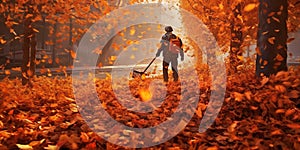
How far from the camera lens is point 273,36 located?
20.1 ft

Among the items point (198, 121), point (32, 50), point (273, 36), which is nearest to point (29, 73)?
point (32, 50)

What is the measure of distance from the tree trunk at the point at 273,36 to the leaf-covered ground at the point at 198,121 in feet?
1.06

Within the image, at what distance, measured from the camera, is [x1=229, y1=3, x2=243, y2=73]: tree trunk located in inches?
441

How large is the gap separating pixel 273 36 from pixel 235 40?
17.7ft

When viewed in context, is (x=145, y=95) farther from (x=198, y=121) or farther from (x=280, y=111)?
(x=280, y=111)

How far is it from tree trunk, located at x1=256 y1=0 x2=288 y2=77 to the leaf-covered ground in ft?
1.06

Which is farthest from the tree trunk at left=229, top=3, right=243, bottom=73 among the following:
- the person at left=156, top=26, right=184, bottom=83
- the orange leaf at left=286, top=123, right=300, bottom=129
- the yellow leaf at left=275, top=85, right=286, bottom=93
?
the orange leaf at left=286, top=123, right=300, bottom=129

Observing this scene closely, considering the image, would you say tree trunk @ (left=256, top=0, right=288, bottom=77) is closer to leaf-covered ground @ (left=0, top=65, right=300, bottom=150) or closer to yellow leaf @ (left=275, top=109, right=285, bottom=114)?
leaf-covered ground @ (left=0, top=65, right=300, bottom=150)

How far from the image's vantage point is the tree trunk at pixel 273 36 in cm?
608

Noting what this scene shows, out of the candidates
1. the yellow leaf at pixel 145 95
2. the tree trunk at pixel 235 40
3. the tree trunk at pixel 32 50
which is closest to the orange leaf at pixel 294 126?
the yellow leaf at pixel 145 95

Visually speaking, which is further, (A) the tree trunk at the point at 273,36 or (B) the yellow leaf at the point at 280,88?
(A) the tree trunk at the point at 273,36

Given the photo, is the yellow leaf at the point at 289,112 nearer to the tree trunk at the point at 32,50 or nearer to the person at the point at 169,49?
the person at the point at 169,49


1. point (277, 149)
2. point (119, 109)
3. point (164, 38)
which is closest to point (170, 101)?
point (119, 109)

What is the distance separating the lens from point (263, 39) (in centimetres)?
623
